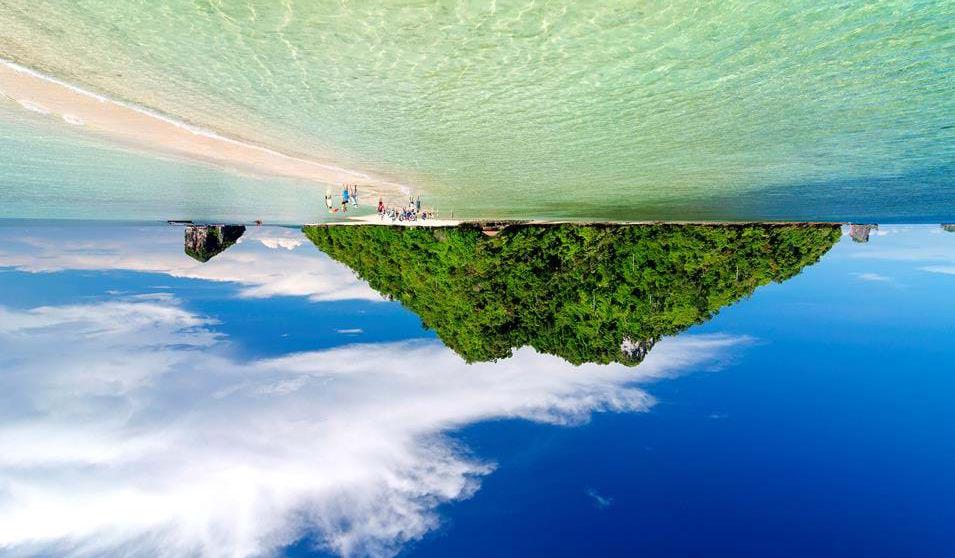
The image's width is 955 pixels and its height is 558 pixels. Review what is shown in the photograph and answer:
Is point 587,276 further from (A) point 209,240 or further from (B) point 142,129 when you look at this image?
(A) point 209,240

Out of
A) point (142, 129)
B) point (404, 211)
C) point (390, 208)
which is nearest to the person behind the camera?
point (142, 129)

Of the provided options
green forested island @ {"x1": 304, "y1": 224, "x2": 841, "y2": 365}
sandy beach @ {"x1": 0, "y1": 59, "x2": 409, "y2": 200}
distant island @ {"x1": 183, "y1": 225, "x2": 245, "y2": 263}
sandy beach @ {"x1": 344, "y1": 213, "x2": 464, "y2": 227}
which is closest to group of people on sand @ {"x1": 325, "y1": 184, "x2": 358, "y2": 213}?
sandy beach @ {"x1": 0, "y1": 59, "x2": 409, "y2": 200}

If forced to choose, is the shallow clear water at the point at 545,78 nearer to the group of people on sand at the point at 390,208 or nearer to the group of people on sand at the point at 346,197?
the group of people on sand at the point at 346,197

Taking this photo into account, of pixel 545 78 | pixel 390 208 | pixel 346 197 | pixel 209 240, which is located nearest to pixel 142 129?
pixel 346 197

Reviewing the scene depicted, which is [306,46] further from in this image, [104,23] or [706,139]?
[706,139]

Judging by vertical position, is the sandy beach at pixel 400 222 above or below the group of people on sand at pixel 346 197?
below

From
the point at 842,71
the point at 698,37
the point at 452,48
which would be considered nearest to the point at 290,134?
the point at 452,48

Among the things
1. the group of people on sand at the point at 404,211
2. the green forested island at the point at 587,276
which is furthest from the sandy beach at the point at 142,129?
the green forested island at the point at 587,276
